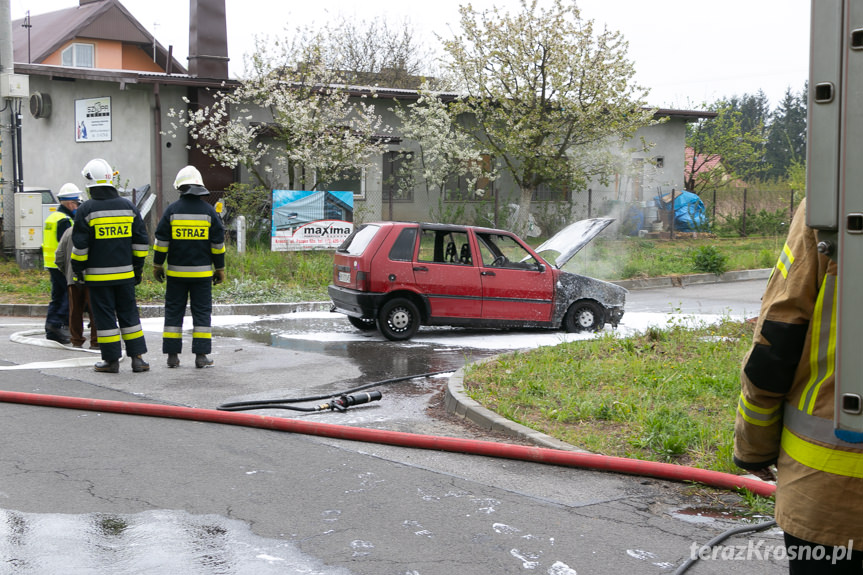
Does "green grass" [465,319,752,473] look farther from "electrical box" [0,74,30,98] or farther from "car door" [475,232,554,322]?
"electrical box" [0,74,30,98]

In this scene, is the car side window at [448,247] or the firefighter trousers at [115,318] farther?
the car side window at [448,247]

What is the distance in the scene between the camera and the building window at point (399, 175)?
27719mm

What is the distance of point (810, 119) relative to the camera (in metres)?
2.13

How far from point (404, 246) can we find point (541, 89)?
15.3 meters

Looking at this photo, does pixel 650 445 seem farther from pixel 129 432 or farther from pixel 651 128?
pixel 651 128

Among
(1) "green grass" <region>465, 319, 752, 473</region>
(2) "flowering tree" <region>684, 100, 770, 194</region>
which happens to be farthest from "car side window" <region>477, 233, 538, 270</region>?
(2) "flowering tree" <region>684, 100, 770, 194</region>

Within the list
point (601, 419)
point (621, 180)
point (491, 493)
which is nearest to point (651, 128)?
point (621, 180)

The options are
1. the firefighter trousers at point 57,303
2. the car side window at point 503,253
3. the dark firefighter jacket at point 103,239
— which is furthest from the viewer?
the car side window at point 503,253

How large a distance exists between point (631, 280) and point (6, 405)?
15520 millimetres

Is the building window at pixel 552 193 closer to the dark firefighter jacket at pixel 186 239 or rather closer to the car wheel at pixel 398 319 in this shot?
the car wheel at pixel 398 319

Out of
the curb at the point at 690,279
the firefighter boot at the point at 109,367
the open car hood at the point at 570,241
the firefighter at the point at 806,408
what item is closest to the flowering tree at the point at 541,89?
the curb at the point at 690,279

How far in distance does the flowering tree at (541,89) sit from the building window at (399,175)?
2535mm

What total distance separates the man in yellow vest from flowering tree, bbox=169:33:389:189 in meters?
12.5

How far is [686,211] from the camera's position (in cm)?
2944
